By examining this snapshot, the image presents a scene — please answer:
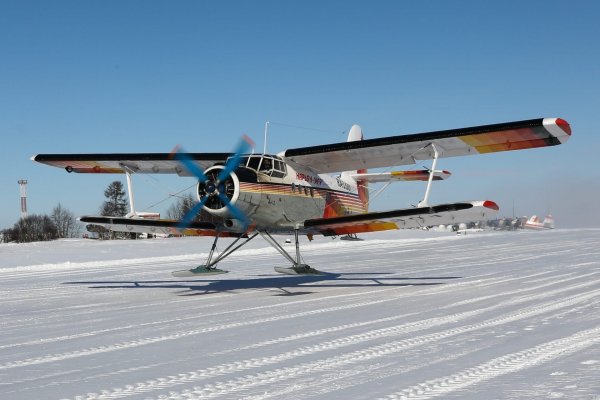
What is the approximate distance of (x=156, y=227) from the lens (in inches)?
661

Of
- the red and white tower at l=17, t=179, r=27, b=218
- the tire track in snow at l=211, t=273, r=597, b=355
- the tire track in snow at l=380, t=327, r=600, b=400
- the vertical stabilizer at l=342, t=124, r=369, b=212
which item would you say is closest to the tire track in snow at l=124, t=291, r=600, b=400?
the tire track in snow at l=380, t=327, r=600, b=400

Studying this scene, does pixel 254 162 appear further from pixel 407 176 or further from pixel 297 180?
pixel 407 176

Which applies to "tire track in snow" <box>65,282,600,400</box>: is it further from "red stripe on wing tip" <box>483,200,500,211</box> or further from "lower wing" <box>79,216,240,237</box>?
"lower wing" <box>79,216,240,237</box>

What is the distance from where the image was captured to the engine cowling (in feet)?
44.8

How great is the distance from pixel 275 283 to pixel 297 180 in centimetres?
321

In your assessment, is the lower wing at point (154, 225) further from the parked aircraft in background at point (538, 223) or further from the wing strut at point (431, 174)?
the parked aircraft in background at point (538, 223)

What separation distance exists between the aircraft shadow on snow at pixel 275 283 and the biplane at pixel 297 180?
70 cm

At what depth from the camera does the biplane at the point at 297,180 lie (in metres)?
13.9

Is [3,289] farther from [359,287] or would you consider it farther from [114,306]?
[359,287]

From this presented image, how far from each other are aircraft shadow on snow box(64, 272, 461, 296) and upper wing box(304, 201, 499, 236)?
1574 millimetres

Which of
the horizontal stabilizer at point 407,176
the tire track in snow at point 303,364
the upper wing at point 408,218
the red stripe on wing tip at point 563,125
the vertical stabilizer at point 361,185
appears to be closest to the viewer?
the tire track in snow at point 303,364

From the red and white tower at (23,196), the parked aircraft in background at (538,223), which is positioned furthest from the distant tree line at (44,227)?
the parked aircraft in background at (538,223)

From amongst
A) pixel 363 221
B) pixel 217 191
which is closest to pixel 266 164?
pixel 217 191

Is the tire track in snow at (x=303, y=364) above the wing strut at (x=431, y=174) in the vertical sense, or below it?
below
